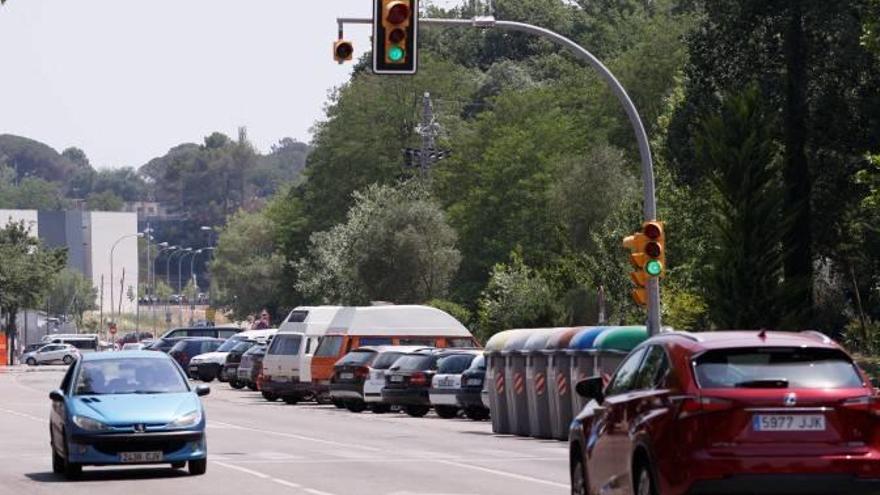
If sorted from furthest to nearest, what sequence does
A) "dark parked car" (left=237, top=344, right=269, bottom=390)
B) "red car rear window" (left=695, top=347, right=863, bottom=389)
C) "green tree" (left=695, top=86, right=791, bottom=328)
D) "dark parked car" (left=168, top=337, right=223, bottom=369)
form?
"dark parked car" (left=168, top=337, right=223, bottom=369)
"dark parked car" (left=237, top=344, right=269, bottom=390)
"green tree" (left=695, top=86, right=791, bottom=328)
"red car rear window" (left=695, top=347, right=863, bottom=389)

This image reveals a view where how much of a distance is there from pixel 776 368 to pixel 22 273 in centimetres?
10860

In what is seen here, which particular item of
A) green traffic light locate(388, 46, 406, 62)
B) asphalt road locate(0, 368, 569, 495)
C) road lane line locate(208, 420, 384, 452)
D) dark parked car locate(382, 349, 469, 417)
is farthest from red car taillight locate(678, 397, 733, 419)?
dark parked car locate(382, 349, 469, 417)

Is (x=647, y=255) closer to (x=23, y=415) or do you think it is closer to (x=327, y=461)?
(x=327, y=461)

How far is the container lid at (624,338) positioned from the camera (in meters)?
31.0

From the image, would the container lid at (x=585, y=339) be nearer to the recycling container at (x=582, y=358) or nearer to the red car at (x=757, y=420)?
the recycling container at (x=582, y=358)

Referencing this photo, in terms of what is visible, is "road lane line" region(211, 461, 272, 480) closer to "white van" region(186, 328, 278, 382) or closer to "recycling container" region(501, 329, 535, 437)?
"recycling container" region(501, 329, 535, 437)

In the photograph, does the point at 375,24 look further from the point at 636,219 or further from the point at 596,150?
the point at 596,150

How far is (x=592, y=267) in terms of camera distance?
222ft

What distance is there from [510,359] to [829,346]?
20930 millimetres

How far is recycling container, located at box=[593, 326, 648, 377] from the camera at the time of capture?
1222 inches

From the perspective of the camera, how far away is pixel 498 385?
3659cm

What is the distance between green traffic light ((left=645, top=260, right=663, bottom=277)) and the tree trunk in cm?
2398

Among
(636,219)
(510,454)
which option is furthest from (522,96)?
(510,454)

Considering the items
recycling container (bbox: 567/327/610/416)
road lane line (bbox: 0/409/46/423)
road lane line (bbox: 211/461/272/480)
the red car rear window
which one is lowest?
road lane line (bbox: 0/409/46/423)
